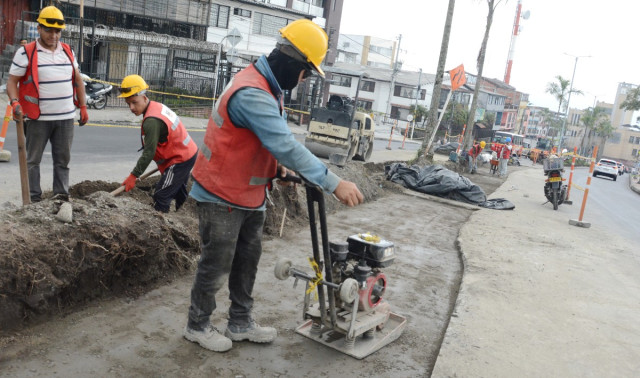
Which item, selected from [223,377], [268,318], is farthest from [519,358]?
[223,377]

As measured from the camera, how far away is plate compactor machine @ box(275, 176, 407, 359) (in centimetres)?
334

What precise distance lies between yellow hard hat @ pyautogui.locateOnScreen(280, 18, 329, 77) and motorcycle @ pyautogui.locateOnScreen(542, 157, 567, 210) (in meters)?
11.2

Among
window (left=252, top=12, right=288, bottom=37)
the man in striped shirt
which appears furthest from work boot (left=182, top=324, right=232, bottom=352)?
window (left=252, top=12, right=288, bottom=37)

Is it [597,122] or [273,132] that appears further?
[597,122]

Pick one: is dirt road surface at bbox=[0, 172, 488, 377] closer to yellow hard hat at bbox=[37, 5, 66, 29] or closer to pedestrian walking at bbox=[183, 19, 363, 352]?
pedestrian walking at bbox=[183, 19, 363, 352]

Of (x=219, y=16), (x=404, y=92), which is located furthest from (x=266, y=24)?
(x=404, y=92)

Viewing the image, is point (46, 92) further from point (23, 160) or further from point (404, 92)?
point (404, 92)

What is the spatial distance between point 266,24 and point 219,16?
341 centimetres

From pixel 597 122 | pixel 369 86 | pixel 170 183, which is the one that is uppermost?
pixel 597 122

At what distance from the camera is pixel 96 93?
57.5 feet

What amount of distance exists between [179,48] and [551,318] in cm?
2395

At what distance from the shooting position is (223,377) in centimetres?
307

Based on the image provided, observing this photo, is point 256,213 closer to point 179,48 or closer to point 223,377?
point 223,377

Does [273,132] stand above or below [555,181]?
above
